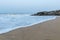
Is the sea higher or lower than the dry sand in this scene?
lower

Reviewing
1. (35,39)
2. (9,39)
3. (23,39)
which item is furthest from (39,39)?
(9,39)

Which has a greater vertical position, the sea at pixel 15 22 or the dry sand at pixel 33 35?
the dry sand at pixel 33 35

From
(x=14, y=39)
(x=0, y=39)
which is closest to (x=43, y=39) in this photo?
(x=14, y=39)

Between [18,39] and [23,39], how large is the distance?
18cm

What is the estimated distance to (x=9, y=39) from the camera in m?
6.38

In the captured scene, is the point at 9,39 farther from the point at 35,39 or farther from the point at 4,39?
the point at 35,39

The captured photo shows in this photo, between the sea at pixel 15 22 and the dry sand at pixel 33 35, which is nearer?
the dry sand at pixel 33 35

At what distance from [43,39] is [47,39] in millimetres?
141

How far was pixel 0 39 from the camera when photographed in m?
6.42

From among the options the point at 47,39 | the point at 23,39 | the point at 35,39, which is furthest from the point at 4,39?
the point at 47,39

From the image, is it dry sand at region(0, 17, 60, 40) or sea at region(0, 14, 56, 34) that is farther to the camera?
sea at region(0, 14, 56, 34)

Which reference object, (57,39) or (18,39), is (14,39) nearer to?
(18,39)

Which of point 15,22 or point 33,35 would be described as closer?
point 33,35

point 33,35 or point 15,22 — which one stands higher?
point 33,35
